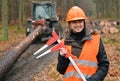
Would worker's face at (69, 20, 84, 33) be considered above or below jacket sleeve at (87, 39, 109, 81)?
above

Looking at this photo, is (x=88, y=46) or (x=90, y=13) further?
(x=90, y=13)

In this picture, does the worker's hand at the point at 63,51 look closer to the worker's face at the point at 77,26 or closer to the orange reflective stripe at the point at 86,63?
the orange reflective stripe at the point at 86,63

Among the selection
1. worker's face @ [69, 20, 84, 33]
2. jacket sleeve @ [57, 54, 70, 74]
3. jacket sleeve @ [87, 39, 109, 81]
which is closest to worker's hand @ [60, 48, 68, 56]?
jacket sleeve @ [57, 54, 70, 74]

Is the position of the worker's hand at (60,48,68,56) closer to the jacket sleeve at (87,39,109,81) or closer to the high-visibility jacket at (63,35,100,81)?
the high-visibility jacket at (63,35,100,81)

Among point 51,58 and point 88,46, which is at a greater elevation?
point 88,46

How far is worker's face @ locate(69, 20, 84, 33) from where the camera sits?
12.9 feet

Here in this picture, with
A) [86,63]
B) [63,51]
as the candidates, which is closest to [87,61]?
[86,63]

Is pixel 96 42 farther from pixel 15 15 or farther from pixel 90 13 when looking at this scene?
pixel 90 13

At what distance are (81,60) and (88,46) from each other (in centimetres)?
19

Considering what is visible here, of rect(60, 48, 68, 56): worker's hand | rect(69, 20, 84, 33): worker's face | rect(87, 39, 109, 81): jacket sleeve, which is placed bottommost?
rect(87, 39, 109, 81): jacket sleeve

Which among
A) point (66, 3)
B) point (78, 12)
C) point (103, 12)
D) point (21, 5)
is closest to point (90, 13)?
point (103, 12)

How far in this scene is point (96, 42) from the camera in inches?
155

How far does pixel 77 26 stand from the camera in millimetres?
3934

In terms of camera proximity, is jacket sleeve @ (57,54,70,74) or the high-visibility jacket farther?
jacket sleeve @ (57,54,70,74)
